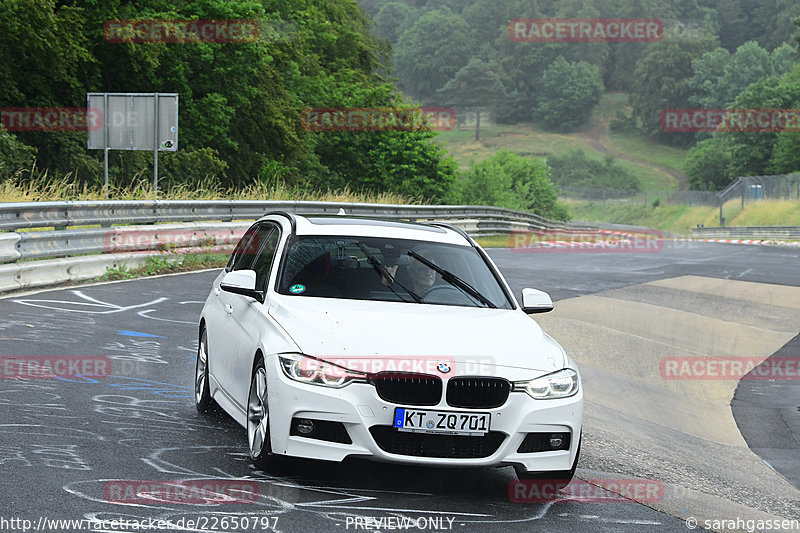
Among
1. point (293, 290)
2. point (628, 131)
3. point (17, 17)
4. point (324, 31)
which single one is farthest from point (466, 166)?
point (293, 290)

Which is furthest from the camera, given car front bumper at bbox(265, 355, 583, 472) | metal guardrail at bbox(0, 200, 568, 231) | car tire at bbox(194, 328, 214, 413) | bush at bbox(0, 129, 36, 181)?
bush at bbox(0, 129, 36, 181)

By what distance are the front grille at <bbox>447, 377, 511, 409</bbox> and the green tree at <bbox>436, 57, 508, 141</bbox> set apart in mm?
185951

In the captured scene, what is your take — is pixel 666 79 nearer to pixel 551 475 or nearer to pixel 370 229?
pixel 370 229

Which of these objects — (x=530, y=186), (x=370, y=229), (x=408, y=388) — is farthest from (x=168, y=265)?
(x=530, y=186)

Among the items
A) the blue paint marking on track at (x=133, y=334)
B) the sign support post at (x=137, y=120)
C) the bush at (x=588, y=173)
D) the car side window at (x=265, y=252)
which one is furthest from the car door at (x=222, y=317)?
the bush at (x=588, y=173)

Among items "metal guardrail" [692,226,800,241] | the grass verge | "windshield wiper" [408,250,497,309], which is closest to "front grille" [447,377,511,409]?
"windshield wiper" [408,250,497,309]

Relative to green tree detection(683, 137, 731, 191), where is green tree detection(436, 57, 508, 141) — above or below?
above

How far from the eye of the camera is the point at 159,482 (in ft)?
20.0

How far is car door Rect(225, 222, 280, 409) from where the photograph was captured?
6832 mm

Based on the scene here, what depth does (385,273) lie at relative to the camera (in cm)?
744

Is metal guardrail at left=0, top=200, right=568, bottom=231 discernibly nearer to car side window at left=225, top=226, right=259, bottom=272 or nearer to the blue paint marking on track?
car side window at left=225, top=226, right=259, bottom=272

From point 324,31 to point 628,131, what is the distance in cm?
13742

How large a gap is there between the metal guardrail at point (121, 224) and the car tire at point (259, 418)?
30.3 feet

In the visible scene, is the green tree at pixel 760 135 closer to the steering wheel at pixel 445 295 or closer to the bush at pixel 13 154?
the bush at pixel 13 154
